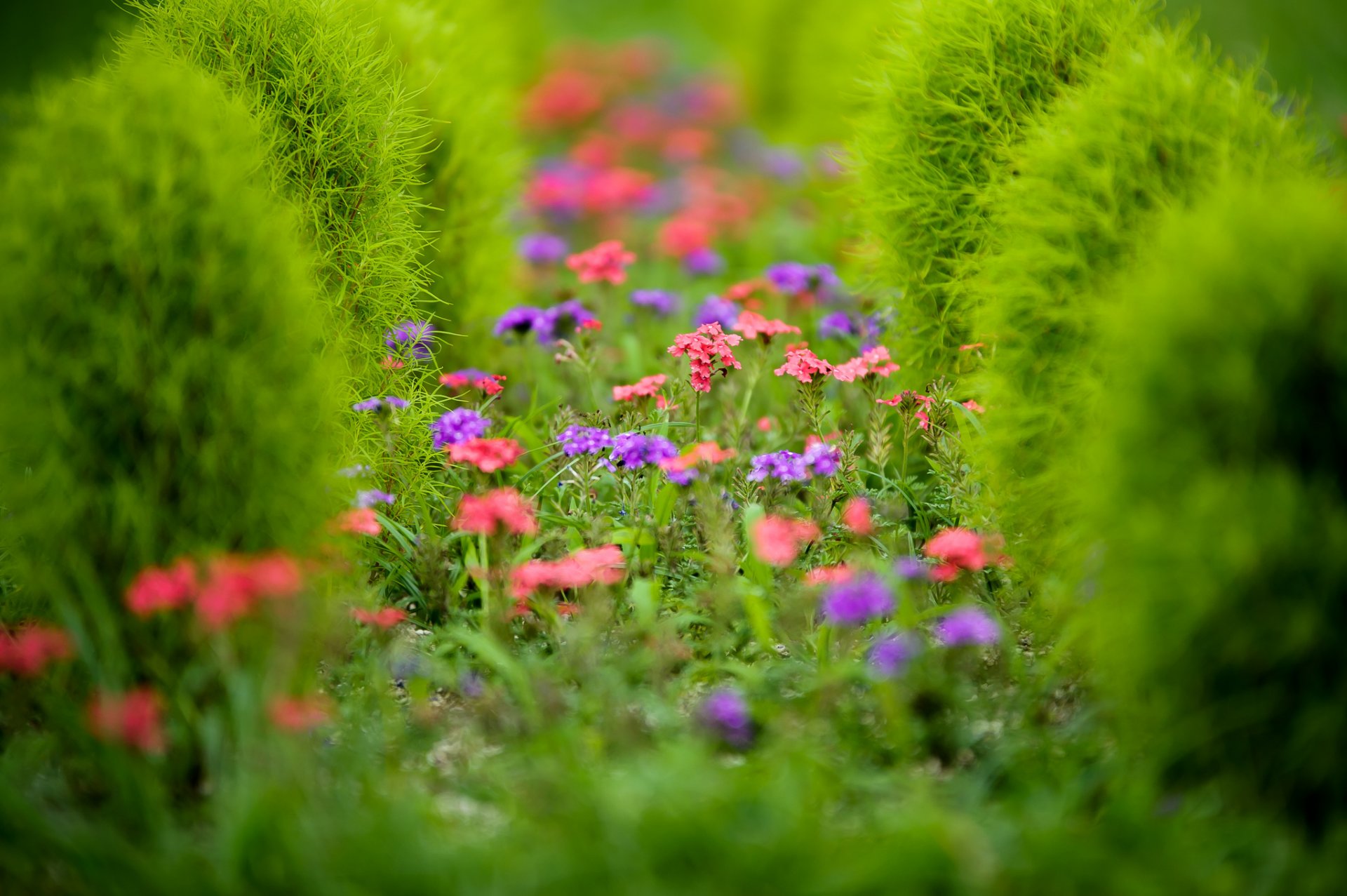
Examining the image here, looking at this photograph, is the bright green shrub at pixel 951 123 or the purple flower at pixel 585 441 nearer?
the purple flower at pixel 585 441

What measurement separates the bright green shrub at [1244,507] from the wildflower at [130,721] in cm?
183

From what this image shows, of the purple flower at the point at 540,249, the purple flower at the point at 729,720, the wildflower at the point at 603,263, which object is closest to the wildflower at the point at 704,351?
the wildflower at the point at 603,263

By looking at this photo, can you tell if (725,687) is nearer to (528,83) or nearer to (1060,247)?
(1060,247)

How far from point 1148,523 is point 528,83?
1003 centimetres

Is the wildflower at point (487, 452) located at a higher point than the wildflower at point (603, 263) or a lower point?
lower

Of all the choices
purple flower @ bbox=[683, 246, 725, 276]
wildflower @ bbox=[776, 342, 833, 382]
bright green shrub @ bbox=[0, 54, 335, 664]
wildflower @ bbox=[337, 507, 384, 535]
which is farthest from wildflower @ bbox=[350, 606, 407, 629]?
purple flower @ bbox=[683, 246, 725, 276]

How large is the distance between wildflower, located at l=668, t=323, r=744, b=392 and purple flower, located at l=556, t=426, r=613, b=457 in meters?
0.33

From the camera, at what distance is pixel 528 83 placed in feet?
35.5

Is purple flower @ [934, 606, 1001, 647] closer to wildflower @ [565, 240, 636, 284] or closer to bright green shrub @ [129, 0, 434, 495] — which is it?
bright green shrub @ [129, 0, 434, 495]

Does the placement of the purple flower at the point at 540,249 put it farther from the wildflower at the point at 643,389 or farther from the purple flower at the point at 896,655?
the purple flower at the point at 896,655

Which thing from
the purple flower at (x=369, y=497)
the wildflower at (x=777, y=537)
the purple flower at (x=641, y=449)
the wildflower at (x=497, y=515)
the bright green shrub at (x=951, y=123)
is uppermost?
the bright green shrub at (x=951, y=123)

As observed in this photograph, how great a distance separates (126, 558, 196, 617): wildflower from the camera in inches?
76.7

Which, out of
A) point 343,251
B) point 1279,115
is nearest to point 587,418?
point 343,251

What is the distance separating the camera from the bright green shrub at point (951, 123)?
10.0ft
